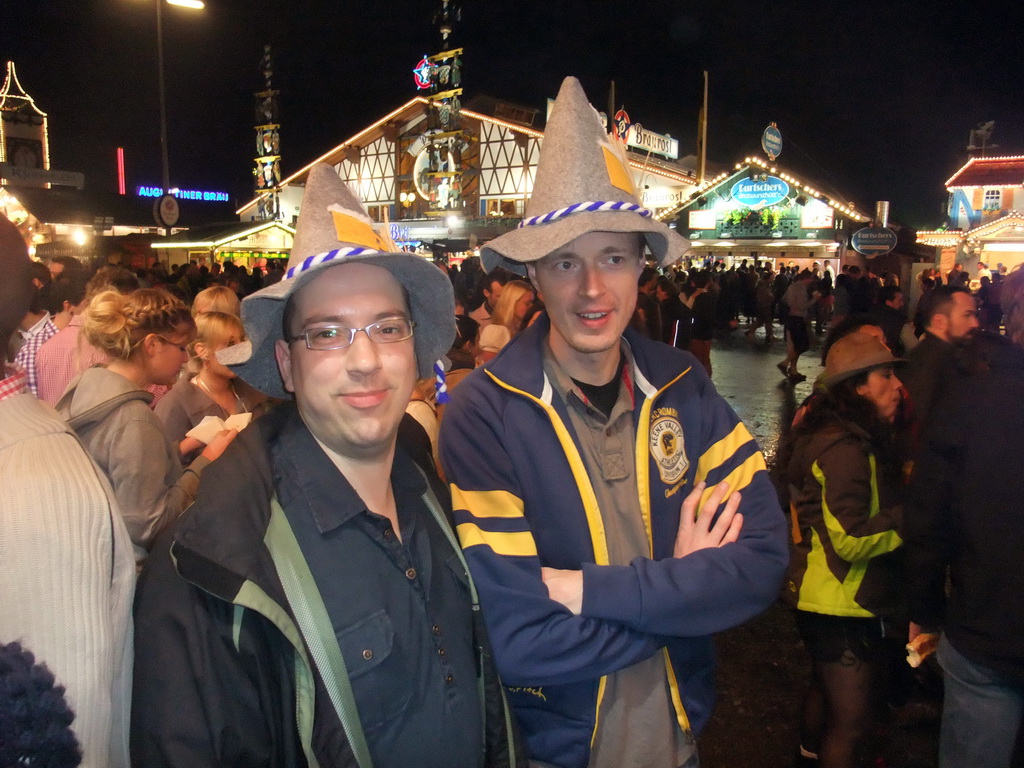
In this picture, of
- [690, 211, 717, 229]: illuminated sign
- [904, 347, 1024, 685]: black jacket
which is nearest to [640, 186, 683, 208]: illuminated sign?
[690, 211, 717, 229]: illuminated sign

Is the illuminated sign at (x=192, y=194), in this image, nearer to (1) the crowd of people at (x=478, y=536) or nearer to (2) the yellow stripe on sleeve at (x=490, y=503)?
(1) the crowd of people at (x=478, y=536)

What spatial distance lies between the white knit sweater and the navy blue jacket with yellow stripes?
86cm

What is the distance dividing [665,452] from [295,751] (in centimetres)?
128

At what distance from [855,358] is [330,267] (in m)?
2.70

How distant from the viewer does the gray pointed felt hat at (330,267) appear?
163 centimetres

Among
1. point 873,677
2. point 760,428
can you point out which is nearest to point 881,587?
point 873,677

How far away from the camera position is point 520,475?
1.93 m

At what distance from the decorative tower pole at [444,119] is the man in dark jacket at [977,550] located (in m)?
35.4

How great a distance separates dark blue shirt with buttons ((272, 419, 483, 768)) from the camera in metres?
1.47

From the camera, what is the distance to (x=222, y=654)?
128 cm

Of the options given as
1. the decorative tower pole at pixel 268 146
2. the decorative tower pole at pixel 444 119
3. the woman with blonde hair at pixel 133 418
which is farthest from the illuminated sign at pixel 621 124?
the woman with blonde hair at pixel 133 418

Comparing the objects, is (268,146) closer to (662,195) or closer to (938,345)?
(662,195)

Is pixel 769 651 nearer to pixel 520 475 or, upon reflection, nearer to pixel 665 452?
pixel 665 452

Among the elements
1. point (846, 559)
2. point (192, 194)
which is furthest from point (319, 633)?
point (192, 194)
